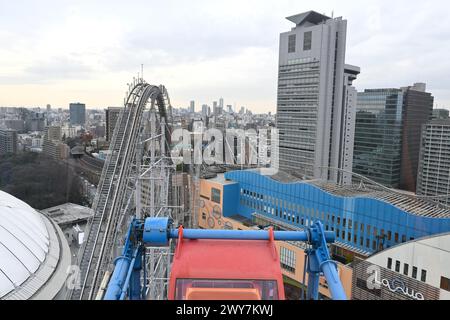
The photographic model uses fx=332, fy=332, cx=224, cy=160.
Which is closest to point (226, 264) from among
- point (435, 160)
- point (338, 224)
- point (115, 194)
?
point (115, 194)

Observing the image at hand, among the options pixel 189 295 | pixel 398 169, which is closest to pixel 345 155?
pixel 398 169

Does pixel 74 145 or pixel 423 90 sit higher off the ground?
pixel 423 90

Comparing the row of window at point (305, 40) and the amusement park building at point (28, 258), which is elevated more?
the row of window at point (305, 40)

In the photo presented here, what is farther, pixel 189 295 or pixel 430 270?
pixel 430 270

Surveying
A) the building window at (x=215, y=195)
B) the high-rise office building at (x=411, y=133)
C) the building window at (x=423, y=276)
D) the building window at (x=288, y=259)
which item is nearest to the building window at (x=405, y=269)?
the building window at (x=423, y=276)

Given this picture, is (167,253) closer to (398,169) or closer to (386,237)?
(386,237)

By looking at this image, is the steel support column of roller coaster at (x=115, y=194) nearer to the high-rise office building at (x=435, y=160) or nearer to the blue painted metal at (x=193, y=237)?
the blue painted metal at (x=193, y=237)
